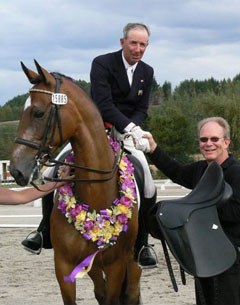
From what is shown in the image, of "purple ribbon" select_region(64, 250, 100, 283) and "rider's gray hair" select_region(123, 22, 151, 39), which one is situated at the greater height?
"rider's gray hair" select_region(123, 22, 151, 39)

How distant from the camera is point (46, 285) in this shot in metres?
7.20

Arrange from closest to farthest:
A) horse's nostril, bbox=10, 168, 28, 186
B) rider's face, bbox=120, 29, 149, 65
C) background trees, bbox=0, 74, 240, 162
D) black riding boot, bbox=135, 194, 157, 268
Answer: horse's nostril, bbox=10, 168, 28, 186, rider's face, bbox=120, 29, 149, 65, black riding boot, bbox=135, 194, 157, 268, background trees, bbox=0, 74, 240, 162

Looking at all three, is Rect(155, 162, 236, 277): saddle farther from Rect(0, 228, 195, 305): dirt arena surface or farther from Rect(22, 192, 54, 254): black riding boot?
Rect(0, 228, 195, 305): dirt arena surface

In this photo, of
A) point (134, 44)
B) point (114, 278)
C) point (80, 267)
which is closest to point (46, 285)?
point (114, 278)

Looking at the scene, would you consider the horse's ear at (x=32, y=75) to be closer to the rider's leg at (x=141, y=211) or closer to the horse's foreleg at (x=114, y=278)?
the rider's leg at (x=141, y=211)

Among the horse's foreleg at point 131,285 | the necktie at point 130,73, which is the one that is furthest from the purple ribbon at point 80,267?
the necktie at point 130,73

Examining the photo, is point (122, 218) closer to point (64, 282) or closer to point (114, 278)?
point (114, 278)

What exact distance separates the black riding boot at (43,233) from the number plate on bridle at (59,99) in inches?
46.1

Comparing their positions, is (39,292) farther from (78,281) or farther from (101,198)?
(101,198)

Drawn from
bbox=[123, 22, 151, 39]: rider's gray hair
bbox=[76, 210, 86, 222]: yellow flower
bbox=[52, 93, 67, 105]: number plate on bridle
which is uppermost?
bbox=[123, 22, 151, 39]: rider's gray hair

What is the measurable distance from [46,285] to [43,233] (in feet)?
6.89

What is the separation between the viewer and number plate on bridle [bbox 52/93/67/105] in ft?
14.0

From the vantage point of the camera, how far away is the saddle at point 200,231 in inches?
136

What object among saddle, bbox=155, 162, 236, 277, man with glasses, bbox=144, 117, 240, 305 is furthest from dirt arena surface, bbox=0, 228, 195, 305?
saddle, bbox=155, 162, 236, 277
